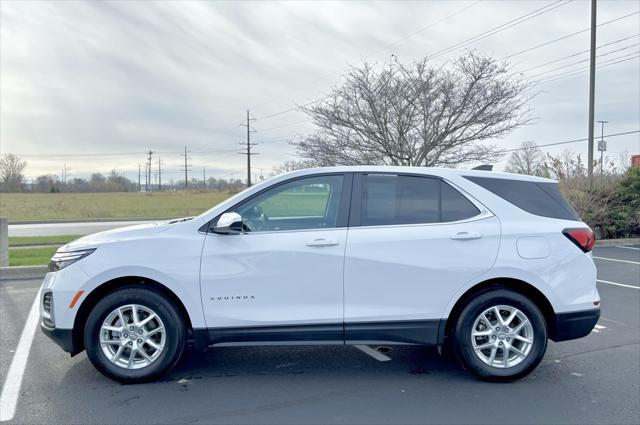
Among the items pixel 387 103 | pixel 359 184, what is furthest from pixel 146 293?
pixel 387 103

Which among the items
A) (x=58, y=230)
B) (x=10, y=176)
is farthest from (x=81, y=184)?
(x=58, y=230)

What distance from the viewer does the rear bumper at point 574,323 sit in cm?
396

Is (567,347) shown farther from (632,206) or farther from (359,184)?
(632,206)

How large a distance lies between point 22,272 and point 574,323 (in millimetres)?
8786

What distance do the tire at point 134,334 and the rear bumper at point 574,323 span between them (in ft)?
10.3

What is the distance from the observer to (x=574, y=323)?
397 centimetres

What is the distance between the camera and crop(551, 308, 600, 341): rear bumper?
3.96m

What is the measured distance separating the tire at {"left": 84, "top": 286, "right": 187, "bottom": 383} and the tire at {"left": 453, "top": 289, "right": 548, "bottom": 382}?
233cm

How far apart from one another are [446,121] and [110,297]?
10.6 metres

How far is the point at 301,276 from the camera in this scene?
3.80 meters

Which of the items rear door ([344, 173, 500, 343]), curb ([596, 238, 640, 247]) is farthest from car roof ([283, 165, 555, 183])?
curb ([596, 238, 640, 247])

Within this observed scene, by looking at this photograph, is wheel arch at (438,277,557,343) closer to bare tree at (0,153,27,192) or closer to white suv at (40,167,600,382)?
white suv at (40,167,600,382)

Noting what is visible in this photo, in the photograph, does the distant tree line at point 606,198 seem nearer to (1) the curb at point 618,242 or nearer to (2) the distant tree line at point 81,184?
(1) the curb at point 618,242

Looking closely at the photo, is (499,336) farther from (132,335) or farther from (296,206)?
(132,335)
